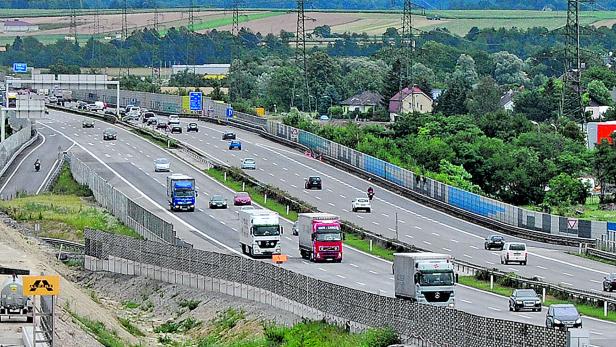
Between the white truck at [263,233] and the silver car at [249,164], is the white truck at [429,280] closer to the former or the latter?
the white truck at [263,233]

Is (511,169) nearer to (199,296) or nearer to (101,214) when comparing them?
(101,214)

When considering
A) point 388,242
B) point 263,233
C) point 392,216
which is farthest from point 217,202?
point 263,233

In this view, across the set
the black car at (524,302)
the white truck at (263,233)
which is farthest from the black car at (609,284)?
the white truck at (263,233)

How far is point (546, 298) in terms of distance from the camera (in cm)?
7144

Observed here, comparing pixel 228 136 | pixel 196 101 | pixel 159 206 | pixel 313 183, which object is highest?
pixel 196 101

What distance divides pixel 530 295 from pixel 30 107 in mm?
101497

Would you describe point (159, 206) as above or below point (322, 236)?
below

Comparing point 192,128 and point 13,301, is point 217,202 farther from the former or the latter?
point 192,128

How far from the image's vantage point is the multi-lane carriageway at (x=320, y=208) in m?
77.9

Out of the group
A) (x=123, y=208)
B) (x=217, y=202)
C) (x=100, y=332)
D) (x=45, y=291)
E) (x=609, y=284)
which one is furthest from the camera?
(x=217, y=202)

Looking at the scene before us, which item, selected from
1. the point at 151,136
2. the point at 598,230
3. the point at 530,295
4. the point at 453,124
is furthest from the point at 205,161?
the point at 530,295

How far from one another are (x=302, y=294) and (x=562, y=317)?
11351mm

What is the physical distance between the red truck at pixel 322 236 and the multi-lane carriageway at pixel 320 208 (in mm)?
713

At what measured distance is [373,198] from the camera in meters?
122
